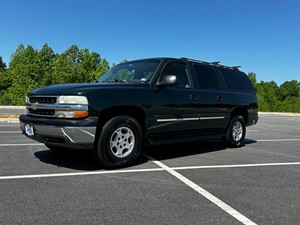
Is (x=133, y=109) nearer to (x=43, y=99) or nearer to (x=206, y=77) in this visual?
(x=43, y=99)

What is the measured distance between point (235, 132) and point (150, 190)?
4.57 metres

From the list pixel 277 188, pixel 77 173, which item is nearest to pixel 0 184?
pixel 77 173

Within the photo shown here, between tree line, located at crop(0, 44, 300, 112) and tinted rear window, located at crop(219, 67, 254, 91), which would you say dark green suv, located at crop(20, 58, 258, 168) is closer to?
tinted rear window, located at crop(219, 67, 254, 91)

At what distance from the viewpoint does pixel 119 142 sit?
17.1 ft

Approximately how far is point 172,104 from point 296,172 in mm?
2454

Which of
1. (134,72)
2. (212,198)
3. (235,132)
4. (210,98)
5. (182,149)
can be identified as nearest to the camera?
(212,198)

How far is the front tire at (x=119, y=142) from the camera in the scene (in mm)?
4961

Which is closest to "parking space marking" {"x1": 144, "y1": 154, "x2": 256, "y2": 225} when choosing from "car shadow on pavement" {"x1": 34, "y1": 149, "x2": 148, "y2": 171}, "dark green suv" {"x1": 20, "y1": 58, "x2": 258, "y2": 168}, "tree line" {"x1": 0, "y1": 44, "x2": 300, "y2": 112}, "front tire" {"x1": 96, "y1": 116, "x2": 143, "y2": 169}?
"front tire" {"x1": 96, "y1": 116, "x2": 143, "y2": 169}

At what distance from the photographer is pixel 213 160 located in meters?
6.27

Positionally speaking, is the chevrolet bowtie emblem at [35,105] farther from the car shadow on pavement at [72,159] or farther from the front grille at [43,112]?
the car shadow on pavement at [72,159]

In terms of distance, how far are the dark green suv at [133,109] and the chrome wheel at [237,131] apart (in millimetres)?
432

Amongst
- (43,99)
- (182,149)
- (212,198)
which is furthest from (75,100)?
(182,149)

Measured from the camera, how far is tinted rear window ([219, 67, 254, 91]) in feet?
25.8

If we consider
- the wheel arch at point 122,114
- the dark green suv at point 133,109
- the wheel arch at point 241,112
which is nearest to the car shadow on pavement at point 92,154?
the dark green suv at point 133,109
